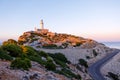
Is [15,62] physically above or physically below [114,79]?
above

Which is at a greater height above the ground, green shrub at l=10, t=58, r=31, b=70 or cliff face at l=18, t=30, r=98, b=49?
green shrub at l=10, t=58, r=31, b=70

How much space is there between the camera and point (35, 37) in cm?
9644

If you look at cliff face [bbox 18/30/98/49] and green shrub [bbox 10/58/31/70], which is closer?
green shrub [bbox 10/58/31/70]

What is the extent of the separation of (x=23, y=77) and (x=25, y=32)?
92.6m

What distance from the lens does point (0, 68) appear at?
54.7 ft

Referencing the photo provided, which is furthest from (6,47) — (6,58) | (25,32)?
(25,32)

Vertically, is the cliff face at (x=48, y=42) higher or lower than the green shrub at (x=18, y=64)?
lower

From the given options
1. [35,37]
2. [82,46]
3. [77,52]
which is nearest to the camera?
[77,52]

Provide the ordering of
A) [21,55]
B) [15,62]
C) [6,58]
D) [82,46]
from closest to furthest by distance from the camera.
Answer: [15,62]
[6,58]
[21,55]
[82,46]

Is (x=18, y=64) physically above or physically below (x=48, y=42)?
above

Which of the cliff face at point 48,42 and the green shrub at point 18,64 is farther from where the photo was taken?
the cliff face at point 48,42

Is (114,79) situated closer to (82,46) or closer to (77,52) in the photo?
(77,52)

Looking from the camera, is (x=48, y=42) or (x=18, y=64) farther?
(x=48, y=42)

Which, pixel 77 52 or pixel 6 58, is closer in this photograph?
pixel 6 58
